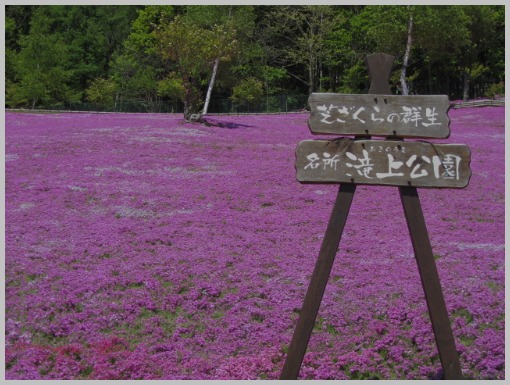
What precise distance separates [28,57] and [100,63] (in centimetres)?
1147

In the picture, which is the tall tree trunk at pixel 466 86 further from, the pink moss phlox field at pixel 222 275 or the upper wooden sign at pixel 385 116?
the upper wooden sign at pixel 385 116

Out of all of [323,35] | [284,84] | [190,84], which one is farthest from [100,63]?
[190,84]

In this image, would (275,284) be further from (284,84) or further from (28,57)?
(284,84)

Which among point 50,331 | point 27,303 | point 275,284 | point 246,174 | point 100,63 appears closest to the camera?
point 50,331

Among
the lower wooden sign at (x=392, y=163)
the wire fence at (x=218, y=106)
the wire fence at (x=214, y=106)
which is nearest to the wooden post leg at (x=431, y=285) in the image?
the lower wooden sign at (x=392, y=163)

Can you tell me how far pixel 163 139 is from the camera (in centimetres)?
2531

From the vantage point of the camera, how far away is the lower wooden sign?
5.66 meters

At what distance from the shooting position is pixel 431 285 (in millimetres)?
5664

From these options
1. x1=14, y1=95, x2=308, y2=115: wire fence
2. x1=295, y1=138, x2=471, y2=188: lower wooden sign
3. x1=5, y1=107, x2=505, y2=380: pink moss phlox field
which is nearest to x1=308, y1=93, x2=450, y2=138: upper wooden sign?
x1=295, y1=138, x2=471, y2=188: lower wooden sign

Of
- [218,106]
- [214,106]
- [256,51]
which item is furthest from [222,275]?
[214,106]

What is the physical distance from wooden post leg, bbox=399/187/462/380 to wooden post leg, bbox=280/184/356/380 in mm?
668

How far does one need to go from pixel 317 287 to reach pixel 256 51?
159 ft

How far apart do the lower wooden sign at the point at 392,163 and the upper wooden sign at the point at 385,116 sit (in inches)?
4.6

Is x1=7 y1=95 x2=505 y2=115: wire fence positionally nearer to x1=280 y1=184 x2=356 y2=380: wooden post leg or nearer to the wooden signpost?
the wooden signpost
